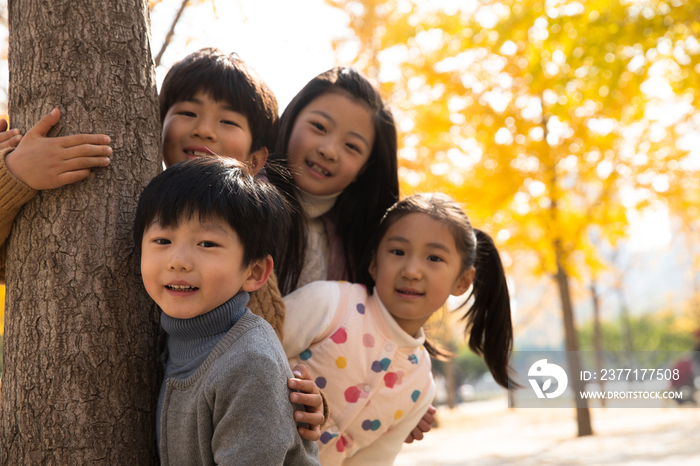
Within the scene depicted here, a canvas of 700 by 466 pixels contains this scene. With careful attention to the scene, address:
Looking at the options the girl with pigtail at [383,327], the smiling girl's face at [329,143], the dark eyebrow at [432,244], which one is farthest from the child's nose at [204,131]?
the dark eyebrow at [432,244]

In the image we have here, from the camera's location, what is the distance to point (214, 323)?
1469 mm

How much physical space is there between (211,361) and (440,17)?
5260 millimetres

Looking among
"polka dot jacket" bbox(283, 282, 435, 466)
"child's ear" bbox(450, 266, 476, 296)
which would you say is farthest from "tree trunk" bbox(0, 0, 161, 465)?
"child's ear" bbox(450, 266, 476, 296)

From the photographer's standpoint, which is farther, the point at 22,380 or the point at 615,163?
the point at 615,163

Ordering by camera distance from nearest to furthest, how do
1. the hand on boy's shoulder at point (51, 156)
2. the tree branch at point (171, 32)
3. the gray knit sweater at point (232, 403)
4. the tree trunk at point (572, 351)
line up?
the gray knit sweater at point (232, 403)
the hand on boy's shoulder at point (51, 156)
the tree branch at point (171, 32)
the tree trunk at point (572, 351)

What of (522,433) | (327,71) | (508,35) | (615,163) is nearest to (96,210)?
(327,71)

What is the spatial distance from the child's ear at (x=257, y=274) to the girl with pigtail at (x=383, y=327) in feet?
1.49

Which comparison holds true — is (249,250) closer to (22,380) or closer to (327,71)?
(22,380)

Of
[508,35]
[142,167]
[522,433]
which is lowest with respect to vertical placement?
[522,433]

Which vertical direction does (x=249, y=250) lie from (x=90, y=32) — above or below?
below

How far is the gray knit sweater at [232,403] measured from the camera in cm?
130

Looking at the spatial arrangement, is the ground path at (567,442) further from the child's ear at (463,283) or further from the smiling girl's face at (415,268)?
the smiling girl's face at (415,268)

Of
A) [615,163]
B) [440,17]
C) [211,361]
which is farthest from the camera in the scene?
[615,163]

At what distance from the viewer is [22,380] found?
1516mm
